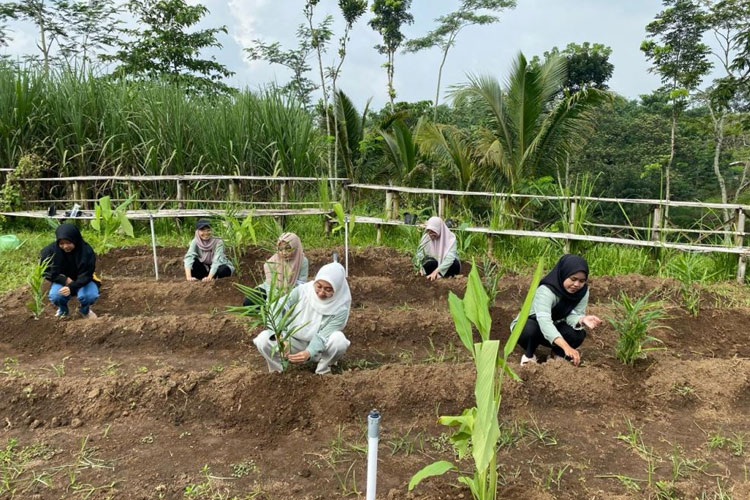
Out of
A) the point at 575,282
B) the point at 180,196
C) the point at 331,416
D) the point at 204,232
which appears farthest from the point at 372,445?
the point at 180,196

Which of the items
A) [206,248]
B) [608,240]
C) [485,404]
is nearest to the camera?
[485,404]

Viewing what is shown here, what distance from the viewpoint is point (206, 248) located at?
17.1 feet

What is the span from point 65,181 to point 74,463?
723cm

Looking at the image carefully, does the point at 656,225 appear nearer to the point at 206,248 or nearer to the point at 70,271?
the point at 206,248

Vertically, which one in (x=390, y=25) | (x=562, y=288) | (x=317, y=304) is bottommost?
(x=317, y=304)

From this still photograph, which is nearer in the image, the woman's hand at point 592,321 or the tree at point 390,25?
the woman's hand at point 592,321

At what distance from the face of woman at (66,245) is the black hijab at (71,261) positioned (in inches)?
0.6

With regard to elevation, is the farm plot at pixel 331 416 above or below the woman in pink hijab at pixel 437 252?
below

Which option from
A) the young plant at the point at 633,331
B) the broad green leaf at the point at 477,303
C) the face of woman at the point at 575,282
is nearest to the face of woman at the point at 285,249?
the face of woman at the point at 575,282

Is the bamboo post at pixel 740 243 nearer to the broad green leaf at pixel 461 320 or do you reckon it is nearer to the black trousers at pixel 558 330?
the black trousers at pixel 558 330

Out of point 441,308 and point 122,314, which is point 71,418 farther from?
point 441,308

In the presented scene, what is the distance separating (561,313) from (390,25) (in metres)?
12.1

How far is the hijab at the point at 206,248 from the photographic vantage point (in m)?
5.16

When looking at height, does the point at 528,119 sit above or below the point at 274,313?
above
